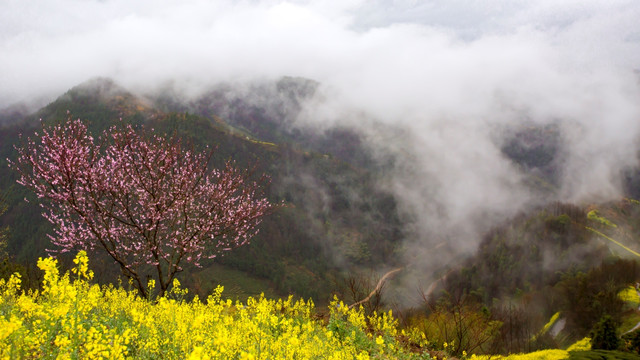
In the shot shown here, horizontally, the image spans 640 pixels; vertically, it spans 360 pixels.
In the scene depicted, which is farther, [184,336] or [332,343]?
[332,343]

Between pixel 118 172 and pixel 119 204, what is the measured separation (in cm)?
159

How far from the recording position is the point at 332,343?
946 centimetres

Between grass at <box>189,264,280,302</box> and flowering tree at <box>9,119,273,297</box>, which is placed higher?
flowering tree at <box>9,119,273,297</box>

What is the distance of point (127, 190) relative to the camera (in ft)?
41.9

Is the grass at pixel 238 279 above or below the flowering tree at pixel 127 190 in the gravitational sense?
below

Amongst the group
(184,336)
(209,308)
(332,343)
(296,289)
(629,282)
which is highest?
(184,336)

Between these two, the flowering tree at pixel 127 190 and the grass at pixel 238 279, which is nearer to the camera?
the flowering tree at pixel 127 190

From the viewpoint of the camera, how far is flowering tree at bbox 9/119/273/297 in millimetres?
11688

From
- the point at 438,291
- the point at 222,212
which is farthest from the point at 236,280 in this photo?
the point at 222,212

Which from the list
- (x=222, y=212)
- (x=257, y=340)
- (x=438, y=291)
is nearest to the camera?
(x=257, y=340)

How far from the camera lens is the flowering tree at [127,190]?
11.7 meters

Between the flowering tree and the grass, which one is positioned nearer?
the flowering tree

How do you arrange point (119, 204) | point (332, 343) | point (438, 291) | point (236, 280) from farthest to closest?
1. point (438, 291)
2. point (236, 280)
3. point (119, 204)
4. point (332, 343)

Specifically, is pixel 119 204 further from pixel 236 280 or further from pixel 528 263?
pixel 528 263
